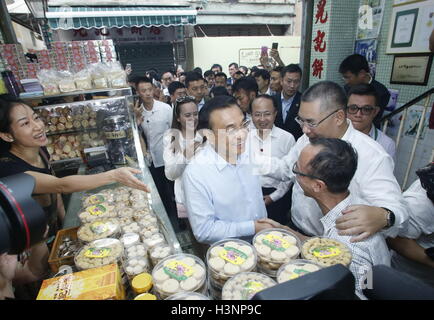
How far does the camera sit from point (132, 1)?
26.4 feet

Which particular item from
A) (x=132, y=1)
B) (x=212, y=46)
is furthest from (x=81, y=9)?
(x=212, y=46)

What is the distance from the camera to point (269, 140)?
2.93 meters

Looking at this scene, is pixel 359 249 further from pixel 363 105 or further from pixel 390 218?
pixel 363 105

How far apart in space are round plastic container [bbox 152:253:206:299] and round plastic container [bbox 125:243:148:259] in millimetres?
254

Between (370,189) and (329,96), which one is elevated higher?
(329,96)

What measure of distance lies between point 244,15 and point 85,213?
13753 millimetres

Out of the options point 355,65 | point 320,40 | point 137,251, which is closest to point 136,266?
point 137,251

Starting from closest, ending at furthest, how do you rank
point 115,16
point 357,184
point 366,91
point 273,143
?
point 357,184
point 366,91
point 273,143
point 115,16

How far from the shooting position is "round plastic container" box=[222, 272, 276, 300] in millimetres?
988

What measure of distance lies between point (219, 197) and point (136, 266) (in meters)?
0.69

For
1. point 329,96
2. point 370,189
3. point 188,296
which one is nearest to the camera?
point 188,296

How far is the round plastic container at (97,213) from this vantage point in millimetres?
1743

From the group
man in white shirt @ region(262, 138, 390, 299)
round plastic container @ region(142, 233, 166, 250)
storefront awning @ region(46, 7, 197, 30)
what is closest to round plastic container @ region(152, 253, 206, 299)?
round plastic container @ region(142, 233, 166, 250)

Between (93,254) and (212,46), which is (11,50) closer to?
(93,254)
